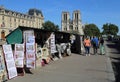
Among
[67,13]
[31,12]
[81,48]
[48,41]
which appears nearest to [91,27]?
[67,13]

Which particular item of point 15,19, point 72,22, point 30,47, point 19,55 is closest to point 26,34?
point 30,47

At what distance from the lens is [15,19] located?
155 meters

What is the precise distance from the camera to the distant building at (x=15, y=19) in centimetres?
14075

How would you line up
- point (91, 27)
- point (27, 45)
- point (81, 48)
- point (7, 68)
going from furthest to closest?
point (91, 27), point (81, 48), point (27, 45), point (7, 68)

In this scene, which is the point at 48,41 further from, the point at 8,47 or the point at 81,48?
the point at 81,48

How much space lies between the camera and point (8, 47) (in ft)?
40.3

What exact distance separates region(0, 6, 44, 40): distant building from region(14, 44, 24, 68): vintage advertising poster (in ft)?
347

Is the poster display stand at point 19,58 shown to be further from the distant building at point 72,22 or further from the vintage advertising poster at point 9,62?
the distant building at point 72,22

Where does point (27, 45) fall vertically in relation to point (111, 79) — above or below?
above

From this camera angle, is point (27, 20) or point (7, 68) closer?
point (7, 68)

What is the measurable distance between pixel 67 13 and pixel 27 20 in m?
24.9

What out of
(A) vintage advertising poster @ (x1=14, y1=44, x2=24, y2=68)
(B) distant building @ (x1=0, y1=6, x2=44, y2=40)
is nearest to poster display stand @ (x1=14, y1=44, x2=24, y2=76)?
(A) vintage advertising poster @ (x1=14, y1=44, x2=24, y2=68)

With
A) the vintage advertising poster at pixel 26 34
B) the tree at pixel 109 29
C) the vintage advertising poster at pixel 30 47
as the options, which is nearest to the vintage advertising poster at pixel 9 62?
the vintage advertising poster at pixel 30 47

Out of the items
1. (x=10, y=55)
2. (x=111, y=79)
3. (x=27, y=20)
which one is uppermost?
(x=27, y=20)
